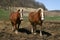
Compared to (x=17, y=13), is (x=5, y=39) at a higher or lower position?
lower

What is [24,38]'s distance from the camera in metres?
13.6

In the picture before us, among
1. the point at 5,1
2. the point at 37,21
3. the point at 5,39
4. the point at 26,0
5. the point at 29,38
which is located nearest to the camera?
the point at 5,39

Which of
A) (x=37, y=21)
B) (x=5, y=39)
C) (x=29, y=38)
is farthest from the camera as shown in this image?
(x=37, y=21)

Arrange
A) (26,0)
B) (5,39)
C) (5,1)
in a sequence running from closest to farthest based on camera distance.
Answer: (5,39), (5,1), (26,0)

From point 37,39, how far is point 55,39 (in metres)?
1.15

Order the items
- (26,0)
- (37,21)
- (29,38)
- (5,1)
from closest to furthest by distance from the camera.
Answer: (29,38), (37,21), (5,1), (26,0)

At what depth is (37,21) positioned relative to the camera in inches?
589

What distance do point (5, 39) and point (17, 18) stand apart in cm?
304

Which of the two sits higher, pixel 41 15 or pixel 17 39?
pixel 41 15

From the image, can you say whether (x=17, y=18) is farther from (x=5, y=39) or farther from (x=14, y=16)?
(x=5, y=39)

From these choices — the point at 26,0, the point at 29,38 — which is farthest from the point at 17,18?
the point at 26,0

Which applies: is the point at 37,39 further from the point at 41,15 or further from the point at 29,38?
the point at 41,15

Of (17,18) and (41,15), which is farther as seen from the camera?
(17,18)

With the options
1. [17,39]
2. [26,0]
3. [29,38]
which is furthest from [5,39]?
[26,0]
